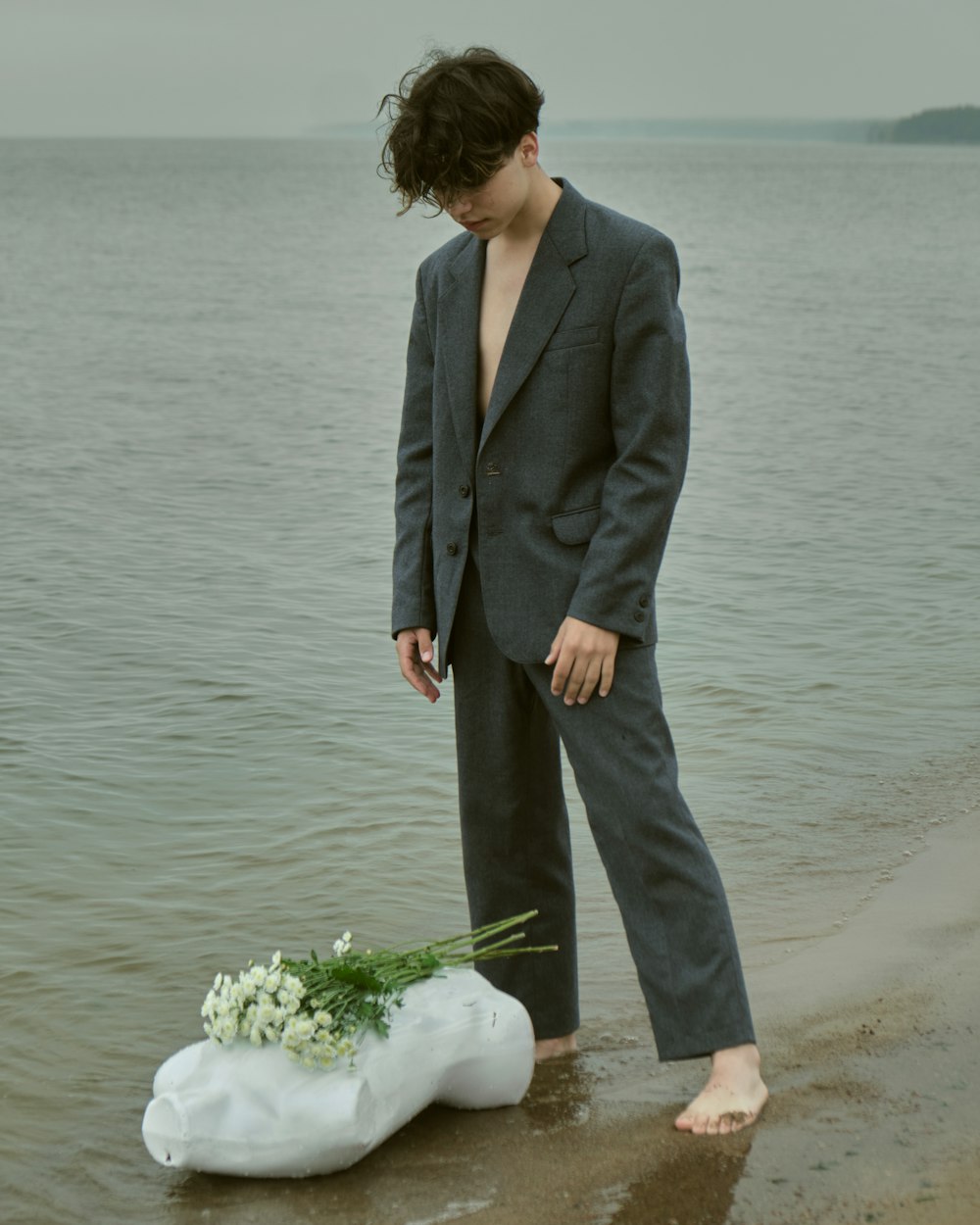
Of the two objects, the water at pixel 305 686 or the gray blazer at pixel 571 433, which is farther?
the water at pixel 305 686

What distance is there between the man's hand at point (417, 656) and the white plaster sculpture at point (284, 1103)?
0.63m

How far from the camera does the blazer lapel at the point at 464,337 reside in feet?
10.1

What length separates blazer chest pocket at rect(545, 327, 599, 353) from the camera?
295cm

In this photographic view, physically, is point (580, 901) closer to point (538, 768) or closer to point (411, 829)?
point (411, 829)

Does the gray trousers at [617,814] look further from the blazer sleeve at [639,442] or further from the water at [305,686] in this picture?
the water at [305,686]

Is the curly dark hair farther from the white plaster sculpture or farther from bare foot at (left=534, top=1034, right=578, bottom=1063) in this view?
bare foot at (left=534, top=1034, right=578, bottom=1063)

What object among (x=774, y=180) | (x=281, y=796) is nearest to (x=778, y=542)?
(x=281, y=796)

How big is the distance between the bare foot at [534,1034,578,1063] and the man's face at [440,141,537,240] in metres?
1.63

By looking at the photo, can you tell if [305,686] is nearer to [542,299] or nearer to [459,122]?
[542,299]

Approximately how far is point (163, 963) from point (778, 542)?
19.2 feet

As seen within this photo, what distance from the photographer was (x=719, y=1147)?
3006mm

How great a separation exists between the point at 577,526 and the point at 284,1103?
1103mm

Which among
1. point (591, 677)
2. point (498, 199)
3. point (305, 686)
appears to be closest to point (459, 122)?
point (498, 199)

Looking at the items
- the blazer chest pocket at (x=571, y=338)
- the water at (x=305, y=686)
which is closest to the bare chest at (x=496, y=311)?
the blazer chest pocket at (x=571, y=338)
